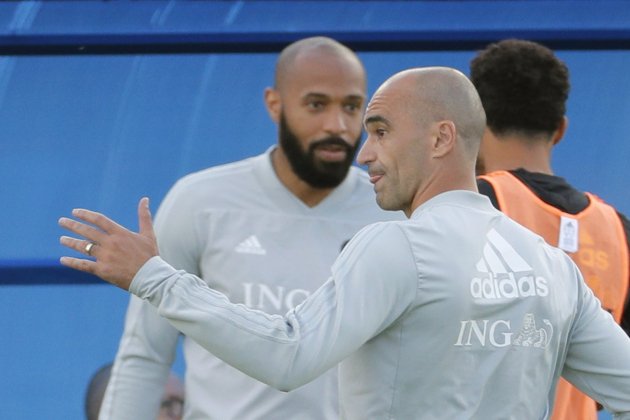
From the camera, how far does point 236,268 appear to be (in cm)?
346

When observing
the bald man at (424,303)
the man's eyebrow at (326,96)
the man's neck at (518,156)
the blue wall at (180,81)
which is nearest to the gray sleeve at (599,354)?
the bald man at (424,303)

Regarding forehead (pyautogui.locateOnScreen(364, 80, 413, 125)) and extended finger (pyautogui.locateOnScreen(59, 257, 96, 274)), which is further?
forehead (pyautogui.locateOnScreen(364, 80, 413, 125))

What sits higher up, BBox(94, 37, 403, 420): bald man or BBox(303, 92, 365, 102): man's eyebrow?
BBox(303, 92, 365, 102): man's eyebrow

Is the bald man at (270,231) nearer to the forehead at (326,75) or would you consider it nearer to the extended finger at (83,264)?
the forehead at (326,75)

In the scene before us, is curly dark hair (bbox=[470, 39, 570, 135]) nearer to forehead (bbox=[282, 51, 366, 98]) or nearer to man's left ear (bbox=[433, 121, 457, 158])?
forehead (bbox=[282, 51, 366, 98])

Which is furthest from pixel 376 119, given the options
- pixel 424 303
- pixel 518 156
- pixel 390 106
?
pixel 518 156

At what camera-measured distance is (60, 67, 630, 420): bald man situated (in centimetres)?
232

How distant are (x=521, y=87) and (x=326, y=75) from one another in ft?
2.01

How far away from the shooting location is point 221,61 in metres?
4.50

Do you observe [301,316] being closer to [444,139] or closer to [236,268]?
[444,139]

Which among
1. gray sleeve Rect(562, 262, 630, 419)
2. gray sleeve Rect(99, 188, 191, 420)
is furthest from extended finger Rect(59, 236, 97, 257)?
gray sleeve Rect(99, 188, 191, 420)

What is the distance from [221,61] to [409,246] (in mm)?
2235

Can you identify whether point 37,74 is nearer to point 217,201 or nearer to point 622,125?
point 217,201

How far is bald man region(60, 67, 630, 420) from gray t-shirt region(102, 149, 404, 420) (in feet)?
2.82
